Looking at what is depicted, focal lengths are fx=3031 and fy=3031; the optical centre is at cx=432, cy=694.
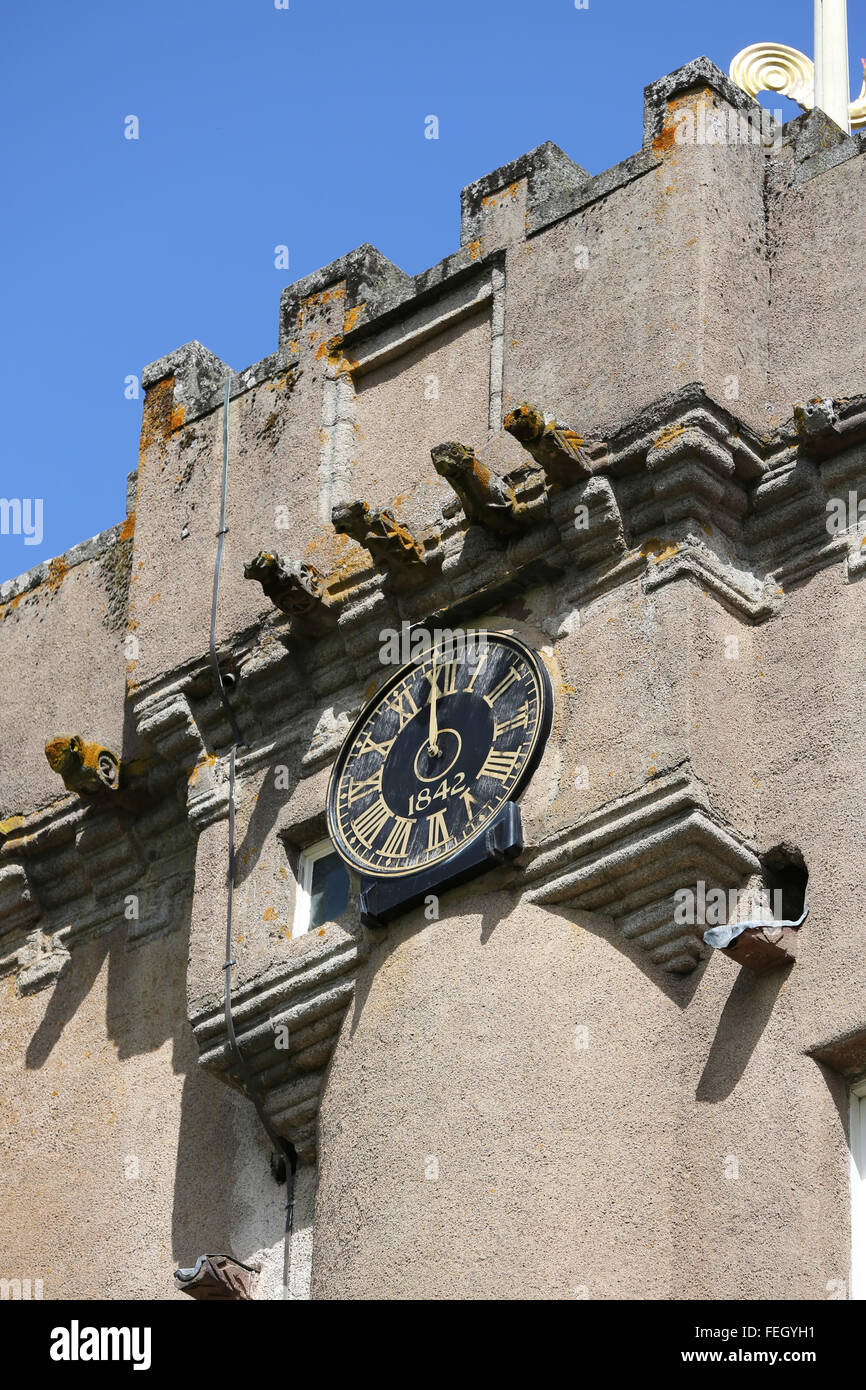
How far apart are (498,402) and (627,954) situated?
2.99 metres

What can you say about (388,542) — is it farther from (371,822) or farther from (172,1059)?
(172,1059)

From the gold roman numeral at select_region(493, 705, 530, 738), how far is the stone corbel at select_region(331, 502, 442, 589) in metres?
1.01

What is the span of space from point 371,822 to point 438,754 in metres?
0.42

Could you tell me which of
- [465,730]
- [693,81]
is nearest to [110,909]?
[465,730]

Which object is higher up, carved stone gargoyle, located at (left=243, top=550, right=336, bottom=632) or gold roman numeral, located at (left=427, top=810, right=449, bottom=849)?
carved stone gargoyle, located at (left=243, top=550, right=336, bottom=632)

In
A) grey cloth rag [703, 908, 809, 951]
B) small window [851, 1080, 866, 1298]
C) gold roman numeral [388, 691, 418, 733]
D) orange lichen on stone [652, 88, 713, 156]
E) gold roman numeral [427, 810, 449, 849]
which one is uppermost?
orange lichen on stone [652, 88, 713, 156]

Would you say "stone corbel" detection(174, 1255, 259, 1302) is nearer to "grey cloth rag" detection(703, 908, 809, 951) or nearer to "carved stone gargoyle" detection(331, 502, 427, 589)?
"grey cloth rag" detection(703, 908, 809, 951)

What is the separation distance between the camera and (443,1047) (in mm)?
12055

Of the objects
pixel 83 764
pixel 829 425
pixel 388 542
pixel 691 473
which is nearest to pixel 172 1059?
pixel 83 764

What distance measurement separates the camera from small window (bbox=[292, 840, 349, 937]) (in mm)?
13164

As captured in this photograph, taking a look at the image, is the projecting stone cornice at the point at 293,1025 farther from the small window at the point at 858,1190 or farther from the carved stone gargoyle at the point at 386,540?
the small window at the point at 858,1190

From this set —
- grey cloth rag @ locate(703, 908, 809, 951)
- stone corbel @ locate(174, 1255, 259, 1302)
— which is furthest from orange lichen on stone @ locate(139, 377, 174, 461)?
grey cloth rag @ locate(703, 908, 809, 951)

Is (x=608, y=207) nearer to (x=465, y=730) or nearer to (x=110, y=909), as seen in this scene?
(x=465, y=730)
